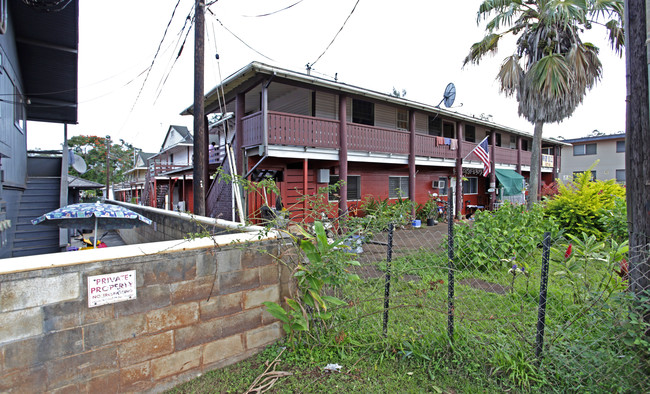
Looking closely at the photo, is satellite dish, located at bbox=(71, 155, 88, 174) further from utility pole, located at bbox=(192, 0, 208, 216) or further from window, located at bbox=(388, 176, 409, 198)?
window, located at bbox=(388, 176, 409, 198)

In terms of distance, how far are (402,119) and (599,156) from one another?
24153 millimetres

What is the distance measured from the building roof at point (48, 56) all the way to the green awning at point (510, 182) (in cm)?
1923

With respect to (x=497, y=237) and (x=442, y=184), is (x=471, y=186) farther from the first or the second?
(x=497, y=237)

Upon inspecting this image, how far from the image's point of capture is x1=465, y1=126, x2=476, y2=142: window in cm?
1838

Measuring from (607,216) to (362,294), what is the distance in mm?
5065

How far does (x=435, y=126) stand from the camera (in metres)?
16.2

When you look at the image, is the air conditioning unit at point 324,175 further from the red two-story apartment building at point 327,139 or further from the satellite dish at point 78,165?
the satellite dish at point 78,165

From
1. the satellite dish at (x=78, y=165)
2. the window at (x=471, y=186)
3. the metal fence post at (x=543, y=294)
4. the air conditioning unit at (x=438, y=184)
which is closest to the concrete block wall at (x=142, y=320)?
the metal fence post at (x=543, y=294)

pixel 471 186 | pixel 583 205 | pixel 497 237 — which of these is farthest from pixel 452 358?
pixel 471 186

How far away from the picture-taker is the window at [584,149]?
2837cm

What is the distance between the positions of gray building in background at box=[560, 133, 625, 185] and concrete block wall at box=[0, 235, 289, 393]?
3073 centimetres

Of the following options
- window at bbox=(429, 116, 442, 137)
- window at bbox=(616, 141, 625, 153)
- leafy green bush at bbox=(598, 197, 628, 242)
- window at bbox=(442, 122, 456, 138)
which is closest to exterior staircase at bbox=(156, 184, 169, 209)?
window at bbox=(429, 116, 442, 137)

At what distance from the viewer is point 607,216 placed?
19.2 feet

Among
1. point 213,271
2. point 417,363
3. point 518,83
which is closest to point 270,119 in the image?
point 213,271
